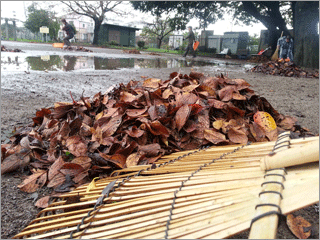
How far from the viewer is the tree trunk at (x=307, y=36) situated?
9.34 m

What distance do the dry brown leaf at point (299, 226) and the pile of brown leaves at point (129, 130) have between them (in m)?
0.54

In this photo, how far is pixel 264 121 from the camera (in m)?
1.72

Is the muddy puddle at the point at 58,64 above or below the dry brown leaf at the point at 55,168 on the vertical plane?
above

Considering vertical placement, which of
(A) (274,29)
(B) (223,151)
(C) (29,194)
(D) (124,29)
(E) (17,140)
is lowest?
(C) (29,194)

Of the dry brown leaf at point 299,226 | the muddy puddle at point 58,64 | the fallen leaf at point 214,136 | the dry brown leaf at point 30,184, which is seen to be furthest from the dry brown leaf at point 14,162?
the muddy puddle at point 58,64

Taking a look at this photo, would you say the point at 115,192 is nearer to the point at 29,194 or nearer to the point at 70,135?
the point at 29,194

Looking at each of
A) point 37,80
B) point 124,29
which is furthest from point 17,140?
point 124,29

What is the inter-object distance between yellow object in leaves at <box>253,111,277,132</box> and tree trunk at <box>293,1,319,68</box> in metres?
9.31

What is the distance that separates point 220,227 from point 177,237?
0.12 m

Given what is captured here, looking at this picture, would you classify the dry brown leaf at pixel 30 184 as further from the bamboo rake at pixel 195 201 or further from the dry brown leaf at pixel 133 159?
the dry brown leaf at pixel 133 159

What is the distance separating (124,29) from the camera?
97.2 ft

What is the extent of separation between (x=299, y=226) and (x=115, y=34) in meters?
30.9

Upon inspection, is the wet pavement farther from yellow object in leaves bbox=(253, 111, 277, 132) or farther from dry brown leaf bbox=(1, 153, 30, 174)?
yellow object in leaves bbox=(253, 111, 277, 132)

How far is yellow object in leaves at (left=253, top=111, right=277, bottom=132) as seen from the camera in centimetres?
168
